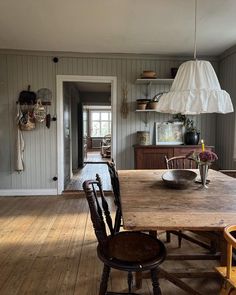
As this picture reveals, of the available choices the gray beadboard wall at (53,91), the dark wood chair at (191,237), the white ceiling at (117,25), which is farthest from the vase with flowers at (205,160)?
the gray beadboard wall at (53,91)

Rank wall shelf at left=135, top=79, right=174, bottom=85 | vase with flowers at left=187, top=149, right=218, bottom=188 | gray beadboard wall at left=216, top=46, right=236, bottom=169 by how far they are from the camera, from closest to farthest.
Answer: vase with flowers at left=187, top=149, right=218, bottom=188, gray beadboard wall at left=216, top=46, right=236, bottom=169, wall shelf at left=135, top=79, right=174, bottom=85

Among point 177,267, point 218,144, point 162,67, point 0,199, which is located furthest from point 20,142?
point 218,144

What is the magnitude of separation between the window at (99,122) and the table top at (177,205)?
1130cm

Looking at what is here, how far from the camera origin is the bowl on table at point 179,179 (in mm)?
2014

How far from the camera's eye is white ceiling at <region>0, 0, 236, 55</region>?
8.63 ft

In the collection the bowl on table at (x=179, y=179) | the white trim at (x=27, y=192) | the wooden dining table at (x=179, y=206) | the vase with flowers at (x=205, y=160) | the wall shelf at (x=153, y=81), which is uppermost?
the wall shelf at (x=153, y=81)

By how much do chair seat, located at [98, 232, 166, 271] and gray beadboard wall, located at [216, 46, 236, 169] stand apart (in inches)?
116

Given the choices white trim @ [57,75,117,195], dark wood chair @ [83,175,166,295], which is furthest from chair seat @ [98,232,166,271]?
white trim @ [57,75,117,195]

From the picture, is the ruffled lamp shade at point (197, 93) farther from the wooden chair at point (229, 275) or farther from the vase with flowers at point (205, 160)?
the wooden chair at point (229, 275)

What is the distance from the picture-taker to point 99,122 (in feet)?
44.3

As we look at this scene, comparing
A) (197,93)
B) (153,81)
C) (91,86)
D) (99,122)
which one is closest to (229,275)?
(197,93)

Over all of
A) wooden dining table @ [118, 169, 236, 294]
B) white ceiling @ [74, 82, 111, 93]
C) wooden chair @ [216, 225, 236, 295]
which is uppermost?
white ceiling @ [74, 82, 111, 93]

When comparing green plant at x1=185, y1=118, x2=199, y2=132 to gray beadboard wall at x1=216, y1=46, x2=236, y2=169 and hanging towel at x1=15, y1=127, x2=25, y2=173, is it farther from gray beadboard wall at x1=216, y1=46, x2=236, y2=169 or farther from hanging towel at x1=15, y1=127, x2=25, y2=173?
hanging towel at x1=15, y1=127, x2=25, y2=173

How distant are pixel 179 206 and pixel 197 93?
2.71 feet
